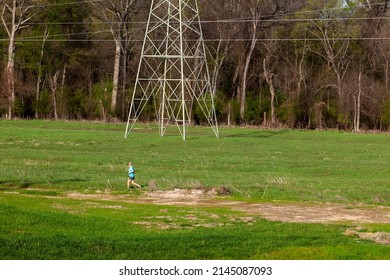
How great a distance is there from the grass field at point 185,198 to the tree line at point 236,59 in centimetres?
1622

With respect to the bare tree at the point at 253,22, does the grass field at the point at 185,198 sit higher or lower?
lower

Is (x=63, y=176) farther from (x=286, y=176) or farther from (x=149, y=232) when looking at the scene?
(x=149, y=232)

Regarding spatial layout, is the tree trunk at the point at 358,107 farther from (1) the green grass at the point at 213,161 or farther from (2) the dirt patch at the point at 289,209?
(2) the dirt patch at the point at 289,209

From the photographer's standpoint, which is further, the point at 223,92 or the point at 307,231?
the point at 223,92

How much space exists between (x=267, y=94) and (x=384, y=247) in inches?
2544

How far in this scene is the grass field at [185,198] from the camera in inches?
678

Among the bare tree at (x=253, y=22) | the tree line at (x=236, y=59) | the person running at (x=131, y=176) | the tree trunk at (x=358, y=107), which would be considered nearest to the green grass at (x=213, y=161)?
the person running at (x=131, y=176)

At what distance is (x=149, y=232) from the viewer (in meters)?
18.9

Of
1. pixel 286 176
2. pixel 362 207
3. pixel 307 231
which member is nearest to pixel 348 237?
pixel 307 231

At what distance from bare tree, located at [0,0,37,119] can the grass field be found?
21.9 metres

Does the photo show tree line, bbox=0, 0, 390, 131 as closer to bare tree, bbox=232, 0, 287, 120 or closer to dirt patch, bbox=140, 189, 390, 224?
bare tree, bbox=232, 0, 287, 120

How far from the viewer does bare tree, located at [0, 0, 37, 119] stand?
79.5 m

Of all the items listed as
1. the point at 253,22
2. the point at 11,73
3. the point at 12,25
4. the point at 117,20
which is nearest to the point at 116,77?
the point at 117,20

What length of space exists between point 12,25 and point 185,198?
55.6 meters
